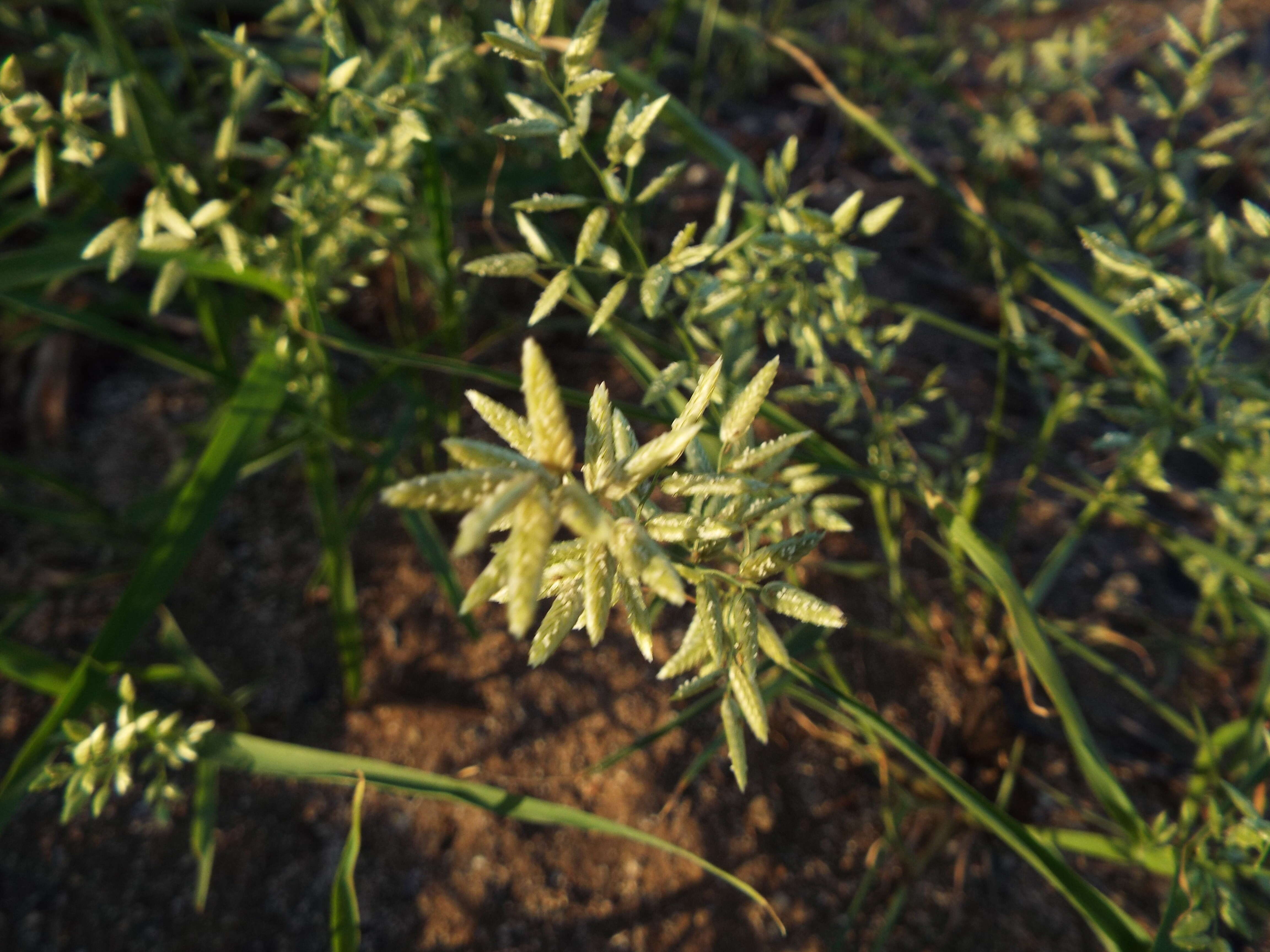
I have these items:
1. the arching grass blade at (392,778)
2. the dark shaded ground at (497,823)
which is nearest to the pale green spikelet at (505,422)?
the arching grass blade at (392,778)

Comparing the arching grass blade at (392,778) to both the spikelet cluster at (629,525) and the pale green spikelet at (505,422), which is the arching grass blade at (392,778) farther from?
the pale green spikelet at (505,422)

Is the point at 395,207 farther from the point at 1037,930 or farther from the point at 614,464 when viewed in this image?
the point at 1037,930

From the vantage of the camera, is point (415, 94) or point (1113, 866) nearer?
point (415, 94)

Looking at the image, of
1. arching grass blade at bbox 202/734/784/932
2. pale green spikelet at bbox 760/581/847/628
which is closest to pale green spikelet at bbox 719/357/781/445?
pale green spikelet at bbox 760/581/847/628

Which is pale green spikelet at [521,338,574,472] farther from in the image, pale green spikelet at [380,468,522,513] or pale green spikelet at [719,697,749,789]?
pale green spikelet at [719,697,749,789]

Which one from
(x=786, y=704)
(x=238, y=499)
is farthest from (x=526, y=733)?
(x=238, y=499)

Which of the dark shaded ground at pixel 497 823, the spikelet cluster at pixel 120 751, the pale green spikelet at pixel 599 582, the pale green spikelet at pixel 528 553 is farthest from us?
the dark shaded ground at pixel 497 823

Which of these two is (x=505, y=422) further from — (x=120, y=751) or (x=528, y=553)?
(x=120, y=751)

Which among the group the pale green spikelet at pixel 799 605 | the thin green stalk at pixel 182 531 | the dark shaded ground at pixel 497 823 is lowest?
the dark shaded ground at pixel 497 823

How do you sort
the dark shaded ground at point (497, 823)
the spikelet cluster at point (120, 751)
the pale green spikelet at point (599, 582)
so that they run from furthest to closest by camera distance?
the dark shaded ground at point (497, 823)
the spikelet cluster at point (120, 751)
the pale green spikelet at point (599, 582)
